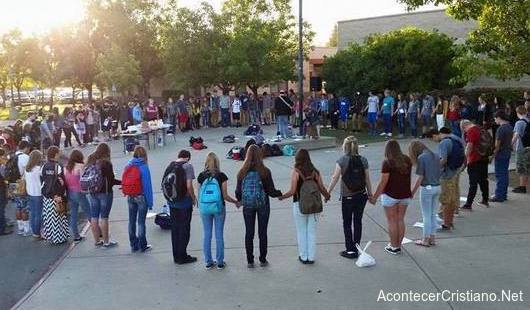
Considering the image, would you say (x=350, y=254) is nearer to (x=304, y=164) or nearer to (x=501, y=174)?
(x=304, y=164)

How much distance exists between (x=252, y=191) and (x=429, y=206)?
8.36 ft

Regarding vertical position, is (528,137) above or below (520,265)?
above

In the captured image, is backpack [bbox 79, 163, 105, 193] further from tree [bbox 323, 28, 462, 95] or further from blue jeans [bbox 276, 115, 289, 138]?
tree [bbox 323, 28, 462, 95]

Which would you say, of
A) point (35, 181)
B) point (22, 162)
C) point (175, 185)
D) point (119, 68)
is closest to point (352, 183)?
point (175, 185)

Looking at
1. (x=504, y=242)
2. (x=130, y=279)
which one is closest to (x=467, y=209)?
(x=504, y=242)

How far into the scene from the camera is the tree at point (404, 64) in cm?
→ 2558

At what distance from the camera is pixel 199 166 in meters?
15.9

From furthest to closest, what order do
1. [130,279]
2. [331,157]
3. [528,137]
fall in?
[331,157] < [528,137] < [130,279]

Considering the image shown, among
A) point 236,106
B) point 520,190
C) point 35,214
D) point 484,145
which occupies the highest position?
point 236,106

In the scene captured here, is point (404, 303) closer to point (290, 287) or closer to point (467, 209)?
point (290, 287)

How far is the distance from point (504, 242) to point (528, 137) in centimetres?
384

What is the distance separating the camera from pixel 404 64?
25.6 meters

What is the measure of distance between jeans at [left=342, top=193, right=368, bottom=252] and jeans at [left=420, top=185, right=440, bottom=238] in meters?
0.87

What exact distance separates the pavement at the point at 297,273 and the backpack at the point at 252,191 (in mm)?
886
